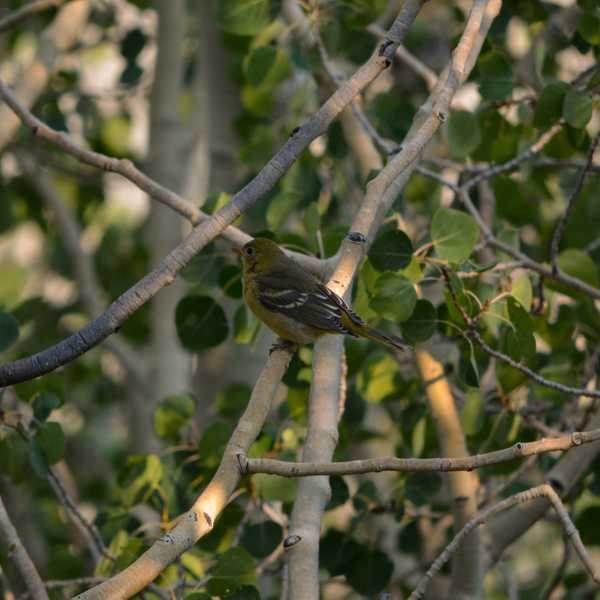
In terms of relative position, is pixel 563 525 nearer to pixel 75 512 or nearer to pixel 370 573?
pixel 370 573

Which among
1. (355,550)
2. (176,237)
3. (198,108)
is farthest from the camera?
(198,108)

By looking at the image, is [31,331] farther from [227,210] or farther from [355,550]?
[227,210]

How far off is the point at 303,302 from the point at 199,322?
422 millimetres

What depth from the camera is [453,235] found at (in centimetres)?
334

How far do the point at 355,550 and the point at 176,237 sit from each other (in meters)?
2.37

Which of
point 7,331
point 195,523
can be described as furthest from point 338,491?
point 195,523

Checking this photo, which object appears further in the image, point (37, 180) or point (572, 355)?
point (37, 180)

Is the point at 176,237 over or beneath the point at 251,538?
over

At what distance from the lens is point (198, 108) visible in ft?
20.9

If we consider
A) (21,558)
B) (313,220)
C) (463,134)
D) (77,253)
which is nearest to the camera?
(21,558)

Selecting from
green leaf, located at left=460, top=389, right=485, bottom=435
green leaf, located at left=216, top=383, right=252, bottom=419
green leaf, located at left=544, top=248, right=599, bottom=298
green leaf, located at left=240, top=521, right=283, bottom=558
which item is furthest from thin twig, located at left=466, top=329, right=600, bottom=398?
green leaf, located at left=216, top=383, right=252, bottom=419

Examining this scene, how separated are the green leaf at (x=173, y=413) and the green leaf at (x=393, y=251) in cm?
110

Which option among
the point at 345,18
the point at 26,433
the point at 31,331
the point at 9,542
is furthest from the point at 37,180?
the point at 9,542

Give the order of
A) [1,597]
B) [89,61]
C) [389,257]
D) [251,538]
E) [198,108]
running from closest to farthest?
1. [389,257]
2. [251,538]
3. [1,597]
4. [198,108]
5. [89,61]
